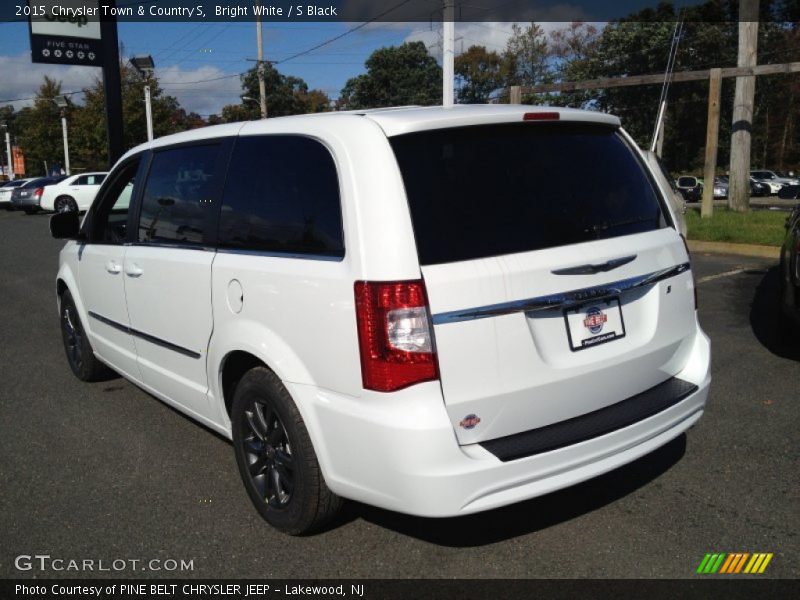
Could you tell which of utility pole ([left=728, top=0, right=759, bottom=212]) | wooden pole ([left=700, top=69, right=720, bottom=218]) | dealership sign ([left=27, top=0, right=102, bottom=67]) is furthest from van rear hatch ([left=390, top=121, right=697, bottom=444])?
dealership sign ([left=27, top=0, right=102, bottom=67])

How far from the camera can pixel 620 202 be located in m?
3.16

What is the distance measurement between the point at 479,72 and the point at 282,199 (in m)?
57.7

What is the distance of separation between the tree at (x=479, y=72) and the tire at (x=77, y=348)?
5281 cm

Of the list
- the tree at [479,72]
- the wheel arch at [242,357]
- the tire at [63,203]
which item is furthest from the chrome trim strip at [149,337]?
the tree at [479,72]

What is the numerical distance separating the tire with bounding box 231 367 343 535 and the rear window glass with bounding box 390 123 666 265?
0.92 metres

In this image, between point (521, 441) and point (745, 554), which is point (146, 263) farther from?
point (745, 554)

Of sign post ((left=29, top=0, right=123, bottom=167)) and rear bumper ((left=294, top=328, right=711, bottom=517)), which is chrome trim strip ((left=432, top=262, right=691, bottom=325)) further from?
sign post ((left=29, top=0, right=123, bottom=167))

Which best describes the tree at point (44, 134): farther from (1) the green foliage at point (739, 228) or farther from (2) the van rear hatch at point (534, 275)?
(2) the van rear hatch at point (534, 275)

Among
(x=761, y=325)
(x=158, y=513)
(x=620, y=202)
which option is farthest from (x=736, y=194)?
(x=158, y=513)

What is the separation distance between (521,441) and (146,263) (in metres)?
2.39

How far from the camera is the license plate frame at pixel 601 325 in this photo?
2.79m

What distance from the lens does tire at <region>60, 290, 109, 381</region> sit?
211 inches
